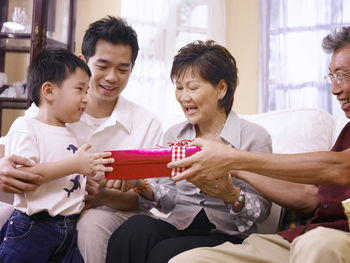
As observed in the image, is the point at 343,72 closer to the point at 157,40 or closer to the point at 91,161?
the point at 91,161

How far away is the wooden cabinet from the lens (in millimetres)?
3678

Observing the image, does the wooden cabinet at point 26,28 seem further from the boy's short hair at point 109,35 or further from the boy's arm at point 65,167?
the boy's arm at point 65,167

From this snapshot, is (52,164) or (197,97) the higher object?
(197,97)

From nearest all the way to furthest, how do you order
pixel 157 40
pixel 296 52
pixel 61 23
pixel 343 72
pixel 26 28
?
pixel 343 72, pixel 26 28, pixel 61 23, pixel 296 52, pixel 157 40

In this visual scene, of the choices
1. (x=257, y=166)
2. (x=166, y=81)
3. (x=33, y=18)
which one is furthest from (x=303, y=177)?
(x=166, y=81)

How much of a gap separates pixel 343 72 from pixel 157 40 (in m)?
3.09

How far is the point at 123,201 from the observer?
6.17 ft

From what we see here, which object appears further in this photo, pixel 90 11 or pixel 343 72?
pixel 90 11

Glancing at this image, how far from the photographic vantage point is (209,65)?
1863mm

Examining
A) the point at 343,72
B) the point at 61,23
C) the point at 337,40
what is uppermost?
the point at 61,23

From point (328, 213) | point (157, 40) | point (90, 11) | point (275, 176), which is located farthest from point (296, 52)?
point (275, 176)

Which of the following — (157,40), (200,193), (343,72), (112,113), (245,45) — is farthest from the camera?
(245,45)

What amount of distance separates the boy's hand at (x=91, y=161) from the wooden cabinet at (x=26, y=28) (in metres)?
2.28

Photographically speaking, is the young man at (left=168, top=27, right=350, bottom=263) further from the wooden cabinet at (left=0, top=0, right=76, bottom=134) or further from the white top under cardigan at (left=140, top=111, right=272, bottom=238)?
the wooden cabinet at (left=0, top=0, right=76, bottom=134)
